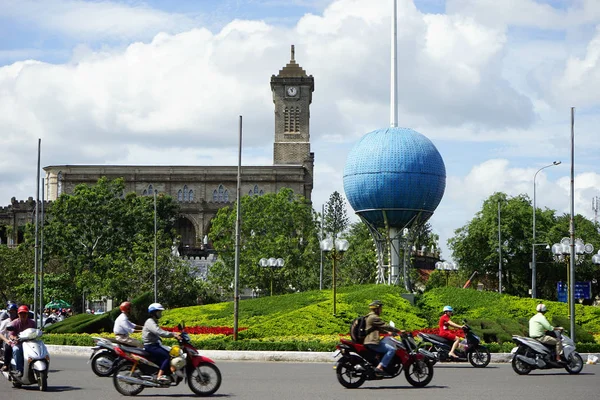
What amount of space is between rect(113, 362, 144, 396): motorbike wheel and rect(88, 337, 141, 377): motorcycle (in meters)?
0.48

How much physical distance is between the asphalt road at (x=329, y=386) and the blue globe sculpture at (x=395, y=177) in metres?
16.7

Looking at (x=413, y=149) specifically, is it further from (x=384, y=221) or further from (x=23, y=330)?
(x=23, y=330)

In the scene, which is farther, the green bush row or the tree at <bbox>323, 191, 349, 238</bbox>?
the tree at <bbox>323, 191, 349, 238</bbox>

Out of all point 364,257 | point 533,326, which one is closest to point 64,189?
point 364,257

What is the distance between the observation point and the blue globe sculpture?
1534 inches

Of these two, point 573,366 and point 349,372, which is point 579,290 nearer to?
point 573,366

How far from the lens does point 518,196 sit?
78250mm

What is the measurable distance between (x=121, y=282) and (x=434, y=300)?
1054 inches

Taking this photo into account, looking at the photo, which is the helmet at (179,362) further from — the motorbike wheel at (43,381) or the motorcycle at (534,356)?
the motorcycle at (534,356)

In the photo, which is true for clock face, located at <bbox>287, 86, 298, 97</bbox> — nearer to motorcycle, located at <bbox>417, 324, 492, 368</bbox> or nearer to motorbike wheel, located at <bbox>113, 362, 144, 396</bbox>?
motorcycle, located at <bbox>417, 324, 492, 368</bbox>

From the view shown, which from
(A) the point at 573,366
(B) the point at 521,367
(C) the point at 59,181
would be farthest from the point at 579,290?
(C) the point at 59,181

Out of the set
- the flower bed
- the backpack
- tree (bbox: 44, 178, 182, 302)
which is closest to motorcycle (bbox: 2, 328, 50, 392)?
the backpack

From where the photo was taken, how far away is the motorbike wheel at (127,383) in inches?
640

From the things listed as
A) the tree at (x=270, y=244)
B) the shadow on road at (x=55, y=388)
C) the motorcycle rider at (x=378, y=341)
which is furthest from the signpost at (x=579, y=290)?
the shadow on road at (x=55, y=388)
